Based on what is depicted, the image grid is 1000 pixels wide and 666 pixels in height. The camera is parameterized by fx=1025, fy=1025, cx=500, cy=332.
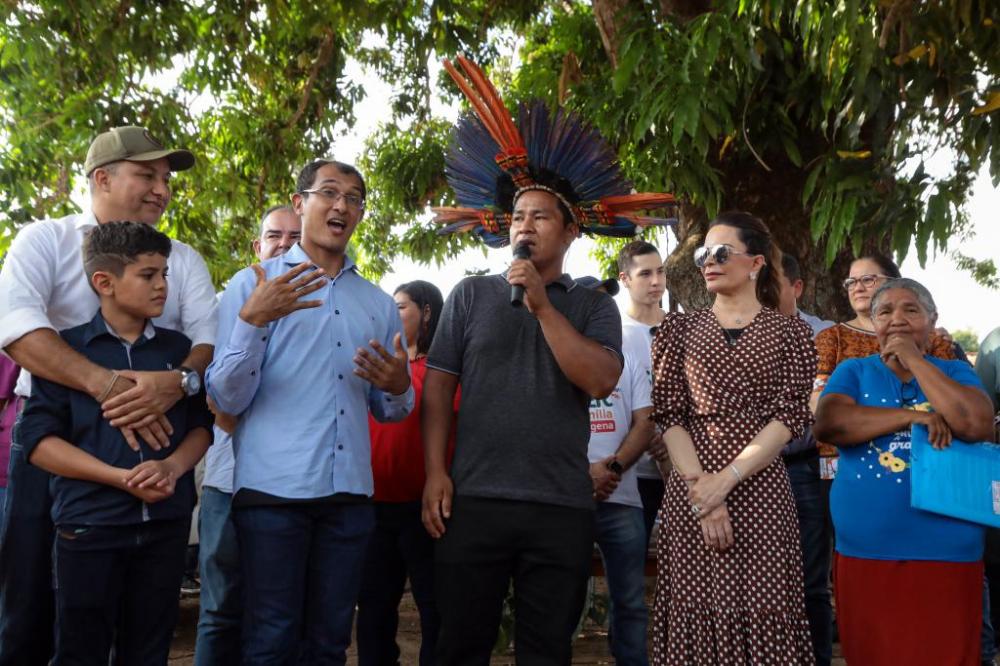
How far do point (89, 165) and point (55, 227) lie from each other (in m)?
0.27

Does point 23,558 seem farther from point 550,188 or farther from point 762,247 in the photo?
point 762,247

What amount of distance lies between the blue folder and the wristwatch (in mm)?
2603

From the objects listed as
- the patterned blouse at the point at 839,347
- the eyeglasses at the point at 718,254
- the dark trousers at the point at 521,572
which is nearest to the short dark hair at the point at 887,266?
the patterned blouse at the point at 839,347

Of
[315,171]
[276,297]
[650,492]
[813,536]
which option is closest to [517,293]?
[276,297]

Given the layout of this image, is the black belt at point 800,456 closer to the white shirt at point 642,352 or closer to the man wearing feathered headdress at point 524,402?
the white shirt at point 642,352

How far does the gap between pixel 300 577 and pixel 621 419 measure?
1925 millimetres

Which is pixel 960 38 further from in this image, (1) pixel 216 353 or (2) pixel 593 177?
(1) pixel 216 353

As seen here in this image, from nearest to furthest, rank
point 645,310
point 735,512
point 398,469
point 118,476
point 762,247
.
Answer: point 118,476
point 735,512
point 762,247
point 398,469
point 645,310

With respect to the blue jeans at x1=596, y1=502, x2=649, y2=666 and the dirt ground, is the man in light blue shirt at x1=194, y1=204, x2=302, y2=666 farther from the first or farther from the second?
the dirt ground

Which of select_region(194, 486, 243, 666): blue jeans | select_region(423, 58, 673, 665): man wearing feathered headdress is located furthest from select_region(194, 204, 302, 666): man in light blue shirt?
select_region(423, 58, 673, 665): man wearing feathered headdress

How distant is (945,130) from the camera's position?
4992 mm

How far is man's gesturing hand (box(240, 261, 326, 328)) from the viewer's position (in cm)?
310

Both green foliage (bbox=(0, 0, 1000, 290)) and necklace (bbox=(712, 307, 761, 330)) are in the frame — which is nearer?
necklace (bbox=(712, 307, 761, 330))

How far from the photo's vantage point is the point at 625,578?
4473 mm
